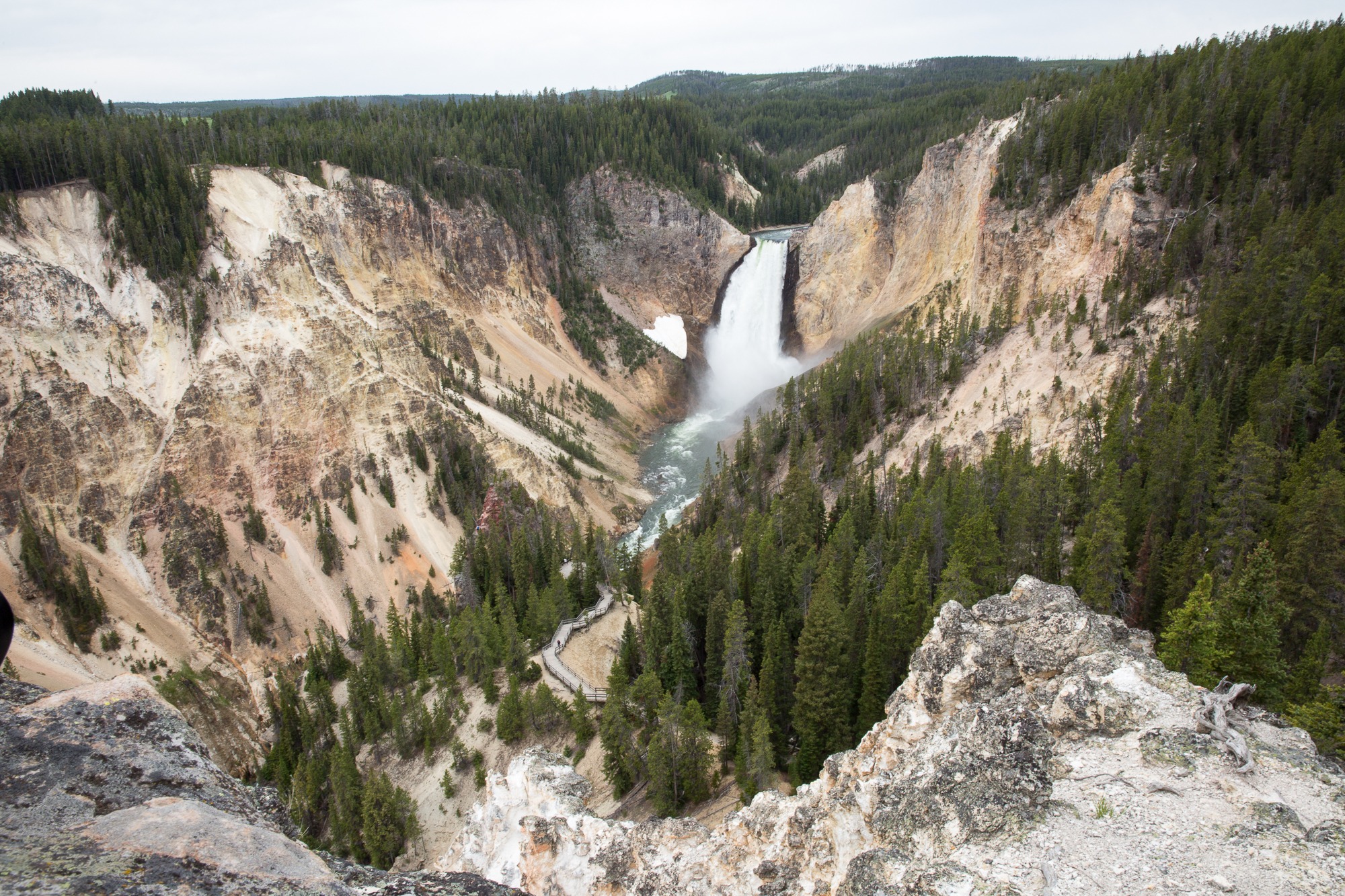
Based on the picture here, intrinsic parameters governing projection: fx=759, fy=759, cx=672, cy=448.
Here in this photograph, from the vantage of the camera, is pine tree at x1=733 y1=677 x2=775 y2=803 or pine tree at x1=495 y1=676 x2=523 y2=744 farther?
pine tree at x1=495 y1=676 x2=523 y2=744

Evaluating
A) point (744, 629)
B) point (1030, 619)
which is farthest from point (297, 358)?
point (1030, 619)

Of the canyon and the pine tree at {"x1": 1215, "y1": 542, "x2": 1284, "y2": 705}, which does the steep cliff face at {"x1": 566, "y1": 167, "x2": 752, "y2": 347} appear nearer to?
the canyon

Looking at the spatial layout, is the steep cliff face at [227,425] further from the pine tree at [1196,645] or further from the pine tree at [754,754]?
the pine tree at [1196,645]

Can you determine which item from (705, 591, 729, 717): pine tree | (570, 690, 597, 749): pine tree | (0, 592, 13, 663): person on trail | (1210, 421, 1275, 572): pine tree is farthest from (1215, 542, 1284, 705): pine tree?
(570, 690, 597, 749): pine tree

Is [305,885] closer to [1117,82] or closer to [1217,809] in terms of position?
[1217,809]

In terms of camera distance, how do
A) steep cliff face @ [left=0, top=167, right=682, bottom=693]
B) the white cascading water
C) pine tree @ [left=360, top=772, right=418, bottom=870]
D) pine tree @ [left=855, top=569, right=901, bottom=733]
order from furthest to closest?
the white cascading water → steep cliff face @ [left=0, top=167, right=682, bottom=693] → pine tree @ [left=360, top=772, right=418, bottom=870] → pine tree @ [left=855, top=569, right=901, bottom=733]

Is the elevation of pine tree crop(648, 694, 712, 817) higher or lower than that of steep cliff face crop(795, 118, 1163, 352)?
lower

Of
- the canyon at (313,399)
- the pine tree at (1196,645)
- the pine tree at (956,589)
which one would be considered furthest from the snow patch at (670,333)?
the pine tree at (1196,645)
